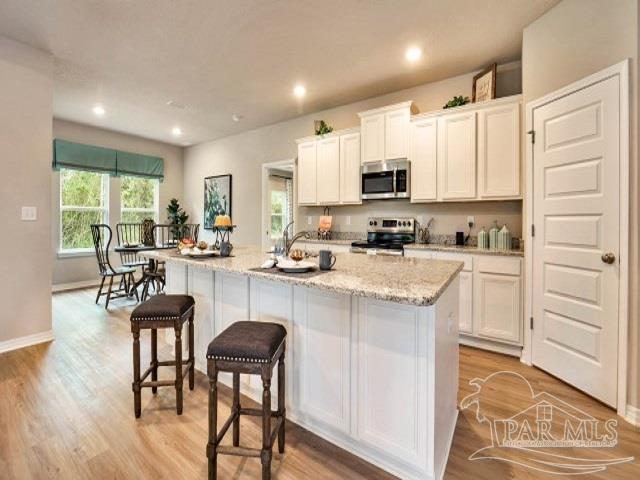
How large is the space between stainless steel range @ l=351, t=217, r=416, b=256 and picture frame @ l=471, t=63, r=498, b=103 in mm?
1480

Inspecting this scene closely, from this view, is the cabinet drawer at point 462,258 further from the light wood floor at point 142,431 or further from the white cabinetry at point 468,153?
the light wood floor at point 142,431

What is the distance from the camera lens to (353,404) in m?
1.60

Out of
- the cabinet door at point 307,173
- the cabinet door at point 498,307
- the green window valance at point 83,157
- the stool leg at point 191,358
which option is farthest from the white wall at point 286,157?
the stool leg at point 191,358

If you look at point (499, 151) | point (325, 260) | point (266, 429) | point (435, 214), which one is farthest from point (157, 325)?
point (499, 151)

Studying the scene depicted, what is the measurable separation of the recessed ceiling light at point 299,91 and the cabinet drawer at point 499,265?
2816mm

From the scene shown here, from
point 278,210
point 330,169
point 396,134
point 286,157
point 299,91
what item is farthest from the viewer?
point 278,210

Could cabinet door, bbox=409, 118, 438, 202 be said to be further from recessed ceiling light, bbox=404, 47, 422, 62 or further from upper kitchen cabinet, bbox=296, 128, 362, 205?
upper kitchen cabinet, bbox=296, 128, 362, 205

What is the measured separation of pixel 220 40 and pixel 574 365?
153 inches

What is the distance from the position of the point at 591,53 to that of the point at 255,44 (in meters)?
2.64

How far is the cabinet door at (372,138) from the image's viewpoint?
151 inches

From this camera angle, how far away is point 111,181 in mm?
5832

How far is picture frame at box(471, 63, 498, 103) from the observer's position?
3195 mm

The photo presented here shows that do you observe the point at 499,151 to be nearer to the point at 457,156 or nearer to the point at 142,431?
the point at 457,156

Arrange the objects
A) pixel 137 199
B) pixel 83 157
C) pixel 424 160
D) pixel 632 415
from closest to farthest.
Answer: pixel 632 415, pixel 424 160, pixel 83 157, pixel 137 199
